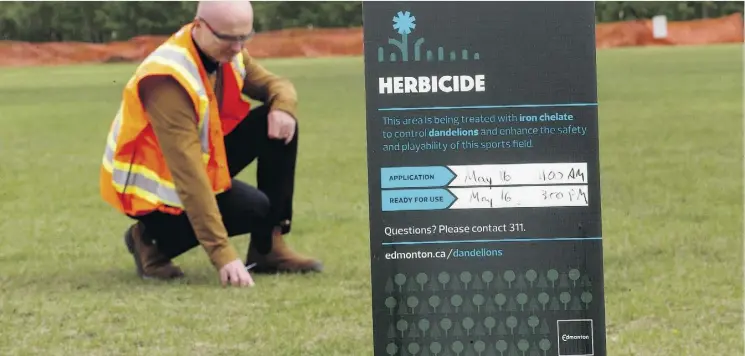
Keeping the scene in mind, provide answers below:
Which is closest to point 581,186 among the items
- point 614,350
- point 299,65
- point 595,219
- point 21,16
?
point 595,219

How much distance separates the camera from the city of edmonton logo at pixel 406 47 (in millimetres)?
2424

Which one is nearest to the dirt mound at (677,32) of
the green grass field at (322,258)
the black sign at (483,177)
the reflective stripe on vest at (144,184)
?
the green grass field at (322,258)

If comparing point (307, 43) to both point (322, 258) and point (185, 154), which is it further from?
point (185, 154)

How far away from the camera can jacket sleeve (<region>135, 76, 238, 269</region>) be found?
4652 mm

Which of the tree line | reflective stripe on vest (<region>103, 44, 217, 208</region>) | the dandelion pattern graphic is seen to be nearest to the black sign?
the dandelion pattern graphic

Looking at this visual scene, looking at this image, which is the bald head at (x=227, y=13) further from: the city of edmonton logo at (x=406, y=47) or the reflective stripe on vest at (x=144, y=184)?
the city of edmonton logo at (x=406, y=47)

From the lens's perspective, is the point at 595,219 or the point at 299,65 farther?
the point at 299,65

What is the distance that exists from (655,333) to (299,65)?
850 inches

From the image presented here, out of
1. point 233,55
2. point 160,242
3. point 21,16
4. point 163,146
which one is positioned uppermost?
point 21,16

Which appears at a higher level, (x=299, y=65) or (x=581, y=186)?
(x=299, y=65)

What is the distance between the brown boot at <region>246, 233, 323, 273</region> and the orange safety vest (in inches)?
13.4

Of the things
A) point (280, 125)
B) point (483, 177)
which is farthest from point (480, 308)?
point (280, 125)

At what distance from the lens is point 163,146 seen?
471 cm

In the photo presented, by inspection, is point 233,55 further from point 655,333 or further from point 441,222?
point 441,222
